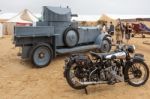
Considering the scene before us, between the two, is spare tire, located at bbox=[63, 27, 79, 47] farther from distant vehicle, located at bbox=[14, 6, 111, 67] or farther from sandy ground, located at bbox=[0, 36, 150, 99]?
sandy ground, located at bbox=[0, 36, 150, 99]

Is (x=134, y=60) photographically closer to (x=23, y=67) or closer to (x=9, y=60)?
(x=23, y=67)

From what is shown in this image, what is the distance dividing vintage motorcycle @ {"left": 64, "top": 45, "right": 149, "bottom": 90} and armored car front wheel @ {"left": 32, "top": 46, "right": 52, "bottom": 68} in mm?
3467

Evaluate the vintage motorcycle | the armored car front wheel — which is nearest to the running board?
the armored car front wheel

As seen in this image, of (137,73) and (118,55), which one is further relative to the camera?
(137,73)

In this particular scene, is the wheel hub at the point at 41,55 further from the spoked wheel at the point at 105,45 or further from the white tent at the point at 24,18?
the white tent at the point at 24,18

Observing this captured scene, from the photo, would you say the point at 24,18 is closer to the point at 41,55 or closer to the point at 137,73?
the point at 41,55

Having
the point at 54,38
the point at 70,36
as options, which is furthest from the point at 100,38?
the point at 54,38

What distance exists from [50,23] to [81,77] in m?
5.34

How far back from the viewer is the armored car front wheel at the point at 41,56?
469 inches

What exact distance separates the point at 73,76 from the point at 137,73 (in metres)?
1.87

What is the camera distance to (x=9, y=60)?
13.4 meters

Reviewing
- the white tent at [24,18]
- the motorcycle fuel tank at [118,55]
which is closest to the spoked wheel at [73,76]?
the motorcycle fuel tank at [118,55]

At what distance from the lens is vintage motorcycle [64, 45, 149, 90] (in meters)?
8.46

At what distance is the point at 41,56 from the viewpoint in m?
12.1
